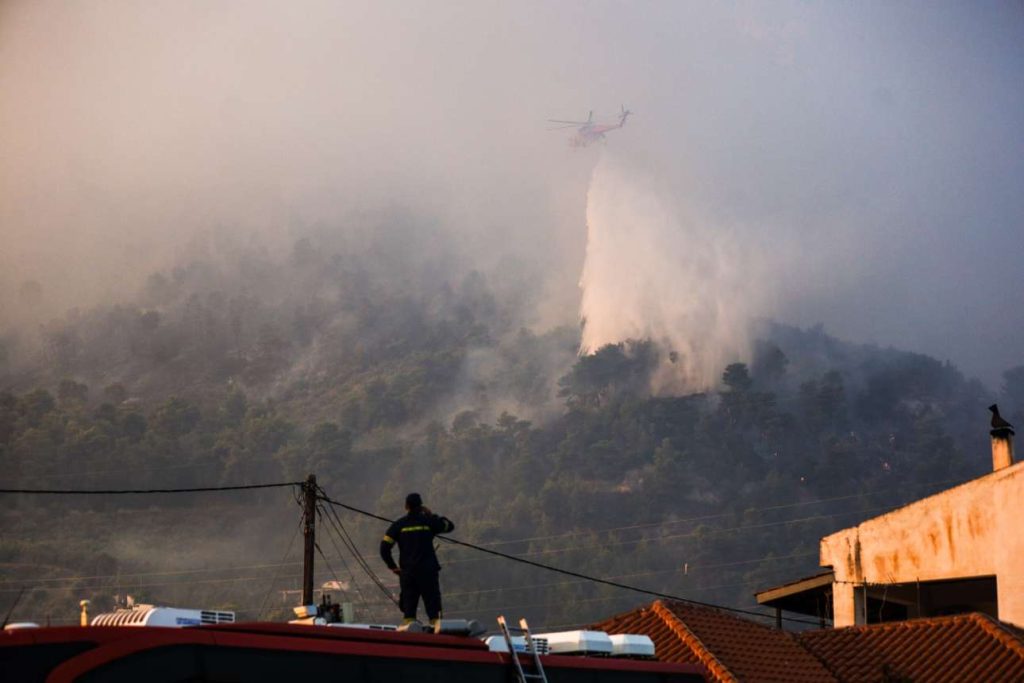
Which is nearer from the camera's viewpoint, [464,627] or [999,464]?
[464,627]

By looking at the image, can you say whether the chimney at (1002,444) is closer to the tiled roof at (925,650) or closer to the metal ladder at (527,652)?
the tiled roof at (925,650)

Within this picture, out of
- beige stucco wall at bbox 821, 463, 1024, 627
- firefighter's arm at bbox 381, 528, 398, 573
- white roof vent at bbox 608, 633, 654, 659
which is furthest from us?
beige stucco wall at bbox 821, 463, 1024, 627

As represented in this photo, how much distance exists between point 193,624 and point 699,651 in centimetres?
1913

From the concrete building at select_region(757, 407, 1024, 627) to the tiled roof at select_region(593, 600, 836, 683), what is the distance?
6576 millimetres

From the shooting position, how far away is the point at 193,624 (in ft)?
43.0

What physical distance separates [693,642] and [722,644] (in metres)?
0.95

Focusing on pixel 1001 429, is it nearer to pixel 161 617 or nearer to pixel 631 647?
pixel 631 647

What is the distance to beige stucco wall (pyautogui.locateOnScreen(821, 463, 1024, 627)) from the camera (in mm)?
36031

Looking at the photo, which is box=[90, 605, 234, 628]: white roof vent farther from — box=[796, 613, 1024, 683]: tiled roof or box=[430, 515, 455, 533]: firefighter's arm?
box=[796, 613, 1024, 683]: tiled roof

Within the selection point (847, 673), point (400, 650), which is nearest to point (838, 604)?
point (847, 673)

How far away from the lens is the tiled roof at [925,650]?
102ft

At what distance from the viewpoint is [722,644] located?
3147 cm

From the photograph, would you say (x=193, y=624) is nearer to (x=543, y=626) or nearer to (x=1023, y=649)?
(x=1023, y=649)

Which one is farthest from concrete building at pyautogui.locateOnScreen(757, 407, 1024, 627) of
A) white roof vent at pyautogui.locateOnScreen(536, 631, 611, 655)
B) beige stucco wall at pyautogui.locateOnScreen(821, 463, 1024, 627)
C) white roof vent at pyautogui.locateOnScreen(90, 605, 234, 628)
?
white roof vent at pyautogui.locateOnScreen(90, 605, 234, 628)
